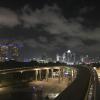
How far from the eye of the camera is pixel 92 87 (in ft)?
127

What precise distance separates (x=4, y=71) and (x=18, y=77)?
3619cm

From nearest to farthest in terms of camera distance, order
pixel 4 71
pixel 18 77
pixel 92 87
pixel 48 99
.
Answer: pixel 92 87, pixel 48 99, pixel 4 71, pixel 18 77

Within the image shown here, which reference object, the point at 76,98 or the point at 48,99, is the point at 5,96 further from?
the point at 76,98

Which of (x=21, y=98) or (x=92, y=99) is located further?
(x=21, y=98)

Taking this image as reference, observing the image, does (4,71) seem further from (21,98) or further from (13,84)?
(21,98)

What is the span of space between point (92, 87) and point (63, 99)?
10905mm

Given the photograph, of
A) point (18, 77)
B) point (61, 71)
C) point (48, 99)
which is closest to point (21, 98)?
point (48, 99)

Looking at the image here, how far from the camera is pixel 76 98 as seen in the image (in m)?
29.7

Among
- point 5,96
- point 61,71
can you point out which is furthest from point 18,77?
point 5,96

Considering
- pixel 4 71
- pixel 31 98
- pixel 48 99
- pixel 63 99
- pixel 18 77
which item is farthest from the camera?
pixel 18 77

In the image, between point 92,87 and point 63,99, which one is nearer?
point 63,99

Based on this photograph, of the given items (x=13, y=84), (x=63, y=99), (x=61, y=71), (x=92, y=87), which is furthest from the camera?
(x=61, y=71)

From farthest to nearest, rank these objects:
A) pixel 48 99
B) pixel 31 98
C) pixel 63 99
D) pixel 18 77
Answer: pixel 18 77, pixel 31 98, pixel 48 99, pixel 63 99

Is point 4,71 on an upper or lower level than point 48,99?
upper
